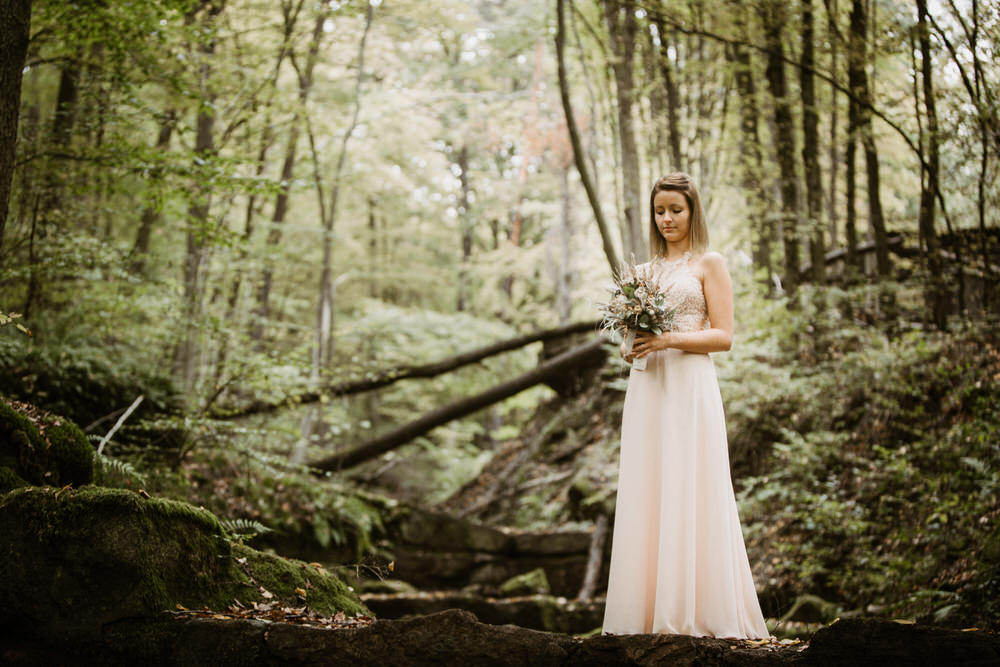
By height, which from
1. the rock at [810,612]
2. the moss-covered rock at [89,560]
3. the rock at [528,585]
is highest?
the moss-covered rock at [89,560]

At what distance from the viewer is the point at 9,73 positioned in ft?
13.4

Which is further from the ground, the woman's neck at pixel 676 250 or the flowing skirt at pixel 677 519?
the woman's neck at pixel 676 250

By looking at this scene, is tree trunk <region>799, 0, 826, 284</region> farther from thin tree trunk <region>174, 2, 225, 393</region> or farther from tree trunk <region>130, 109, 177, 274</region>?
tree trunk <region>130, 109, 177, 274</region>

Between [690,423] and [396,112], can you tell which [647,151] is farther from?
[690,423]

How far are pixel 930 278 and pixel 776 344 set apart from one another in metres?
1.88

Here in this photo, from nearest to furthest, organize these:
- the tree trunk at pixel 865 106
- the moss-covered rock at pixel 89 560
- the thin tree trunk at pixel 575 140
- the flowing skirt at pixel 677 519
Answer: the moss-covered rock at pixel 89 560 → the flowing skirt at pixel 677 519 → the tree trunk at pixel 865 106 → the thin tree trunk at pixel 575 140

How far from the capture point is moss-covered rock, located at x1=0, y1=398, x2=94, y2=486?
369 cm

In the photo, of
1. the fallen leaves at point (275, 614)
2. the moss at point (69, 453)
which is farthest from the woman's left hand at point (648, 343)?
the moss at point (69, 453)

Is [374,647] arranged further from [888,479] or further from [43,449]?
[888,479]

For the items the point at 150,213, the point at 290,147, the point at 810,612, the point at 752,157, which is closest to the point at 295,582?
the point at 810,612

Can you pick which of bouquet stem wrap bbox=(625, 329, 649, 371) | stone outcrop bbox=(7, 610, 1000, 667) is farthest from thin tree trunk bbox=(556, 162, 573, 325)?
stone outcrop bbox=(7, 610, 1000, 667)

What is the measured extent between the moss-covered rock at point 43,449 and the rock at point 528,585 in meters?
6.44

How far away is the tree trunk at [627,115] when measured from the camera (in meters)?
Answer: 10.5

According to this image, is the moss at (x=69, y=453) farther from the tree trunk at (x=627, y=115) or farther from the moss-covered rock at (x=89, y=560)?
the tree trunk at (x=627, y=115)
